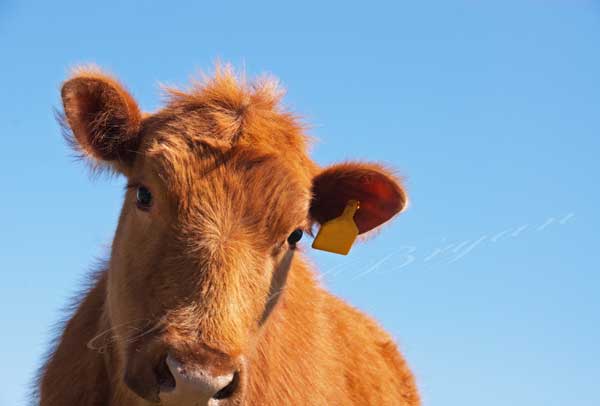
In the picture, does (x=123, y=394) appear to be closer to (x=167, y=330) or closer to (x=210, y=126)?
(x=167, y=330)

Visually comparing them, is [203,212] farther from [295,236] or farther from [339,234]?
[339,234]

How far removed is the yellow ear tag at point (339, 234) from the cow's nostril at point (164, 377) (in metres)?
2.37

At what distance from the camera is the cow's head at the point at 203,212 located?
538cm

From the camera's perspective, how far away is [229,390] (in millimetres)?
5340

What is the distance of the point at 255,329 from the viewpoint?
6.31m

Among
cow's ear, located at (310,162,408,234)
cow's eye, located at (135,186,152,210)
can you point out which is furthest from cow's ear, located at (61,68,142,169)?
cow's ear, located at (310,162,408,234)

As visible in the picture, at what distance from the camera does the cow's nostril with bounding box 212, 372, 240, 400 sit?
17.5 ft

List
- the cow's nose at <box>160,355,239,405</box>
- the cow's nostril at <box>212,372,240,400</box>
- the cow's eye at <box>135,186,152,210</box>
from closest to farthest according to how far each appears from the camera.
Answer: the cow's nose at <box>160,355,239,405</box> < the cow's nostril at <box>212,372,240,400</box> < the cow's eye at <box>135,186,152,210</box>

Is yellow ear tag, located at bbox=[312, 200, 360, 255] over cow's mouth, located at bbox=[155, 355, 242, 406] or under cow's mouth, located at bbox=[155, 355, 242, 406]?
over

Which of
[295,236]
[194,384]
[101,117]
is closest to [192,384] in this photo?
[194,384]

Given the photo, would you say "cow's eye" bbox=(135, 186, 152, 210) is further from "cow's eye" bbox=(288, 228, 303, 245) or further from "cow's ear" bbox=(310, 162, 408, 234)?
"cow's ear" bbox=(310, 162, 408, 234)

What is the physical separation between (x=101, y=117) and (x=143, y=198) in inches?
32.0

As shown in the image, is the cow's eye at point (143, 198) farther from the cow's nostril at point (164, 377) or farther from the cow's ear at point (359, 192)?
the cow's ear at point (359, 192)

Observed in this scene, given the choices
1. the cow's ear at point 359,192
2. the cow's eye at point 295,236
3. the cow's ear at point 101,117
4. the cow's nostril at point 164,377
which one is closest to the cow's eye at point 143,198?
the cow's ear at point 101,117
